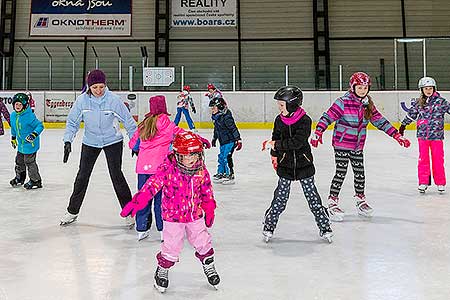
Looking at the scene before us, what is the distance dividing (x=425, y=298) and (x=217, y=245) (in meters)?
1.48

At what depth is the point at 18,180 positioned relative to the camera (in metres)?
5.80

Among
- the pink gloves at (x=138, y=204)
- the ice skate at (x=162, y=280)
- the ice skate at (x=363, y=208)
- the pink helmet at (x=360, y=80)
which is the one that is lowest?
the ice skate at (x=162, y=280)

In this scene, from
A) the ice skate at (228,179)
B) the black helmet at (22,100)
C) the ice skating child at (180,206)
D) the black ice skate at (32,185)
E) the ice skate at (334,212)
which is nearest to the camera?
the ice skating child at (180,206)

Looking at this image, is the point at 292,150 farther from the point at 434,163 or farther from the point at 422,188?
the point at 434,163

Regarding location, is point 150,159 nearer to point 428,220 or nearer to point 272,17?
point 428,220

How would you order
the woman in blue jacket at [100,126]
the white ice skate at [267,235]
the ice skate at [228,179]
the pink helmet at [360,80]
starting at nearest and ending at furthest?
the white ice skate at [267,235]
the woman in blue jacket at [100,126]
the pink helmet at [360,80]
the ice skate at [228,179]

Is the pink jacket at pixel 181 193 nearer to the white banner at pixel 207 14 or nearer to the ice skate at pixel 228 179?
the ice skate at pixel 228 179

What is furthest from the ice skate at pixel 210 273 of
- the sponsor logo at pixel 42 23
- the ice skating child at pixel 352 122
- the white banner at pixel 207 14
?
the sponsor logo at pixel 42 23

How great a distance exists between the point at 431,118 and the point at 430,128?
11 cm

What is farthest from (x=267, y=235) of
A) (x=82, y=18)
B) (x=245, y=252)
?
(x=82, y=18)

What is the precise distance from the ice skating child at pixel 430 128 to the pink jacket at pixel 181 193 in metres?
3.51

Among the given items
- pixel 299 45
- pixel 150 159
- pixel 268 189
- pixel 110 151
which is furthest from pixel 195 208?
pixel 299 45

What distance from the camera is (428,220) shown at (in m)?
4.09

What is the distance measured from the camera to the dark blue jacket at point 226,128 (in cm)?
584
